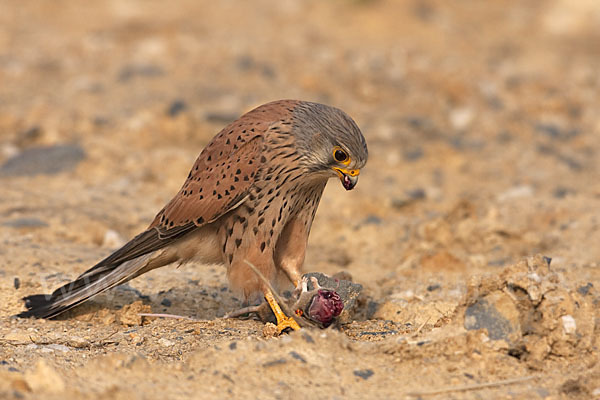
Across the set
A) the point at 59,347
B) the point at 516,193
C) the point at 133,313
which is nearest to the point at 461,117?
the point at 516,193

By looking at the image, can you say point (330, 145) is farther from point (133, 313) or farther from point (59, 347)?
point (59, 347)

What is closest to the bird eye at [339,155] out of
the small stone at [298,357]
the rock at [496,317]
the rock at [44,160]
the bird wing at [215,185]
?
the bird wing at [215,185]

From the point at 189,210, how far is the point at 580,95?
736cm

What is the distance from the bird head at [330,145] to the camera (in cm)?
396

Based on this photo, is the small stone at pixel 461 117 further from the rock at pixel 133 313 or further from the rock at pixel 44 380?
the rock at pixel 44 380

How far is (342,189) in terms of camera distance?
7039mm

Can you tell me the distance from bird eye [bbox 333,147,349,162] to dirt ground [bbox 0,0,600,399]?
852 millimetres

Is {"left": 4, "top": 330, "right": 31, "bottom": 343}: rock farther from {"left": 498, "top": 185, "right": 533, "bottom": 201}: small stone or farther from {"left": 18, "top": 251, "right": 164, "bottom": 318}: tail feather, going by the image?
{"left": 498, "top": 185, "right": 533, "bottom": 201}: small stone

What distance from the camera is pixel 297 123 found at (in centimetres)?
407

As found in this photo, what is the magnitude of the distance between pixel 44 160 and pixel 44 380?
4857 millimetres

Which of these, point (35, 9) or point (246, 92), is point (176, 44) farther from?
point (35, 9)

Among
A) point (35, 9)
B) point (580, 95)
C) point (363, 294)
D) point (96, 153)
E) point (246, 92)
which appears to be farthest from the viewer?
point (35, 9)

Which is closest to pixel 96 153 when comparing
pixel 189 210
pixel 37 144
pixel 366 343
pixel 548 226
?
pixel 37 144

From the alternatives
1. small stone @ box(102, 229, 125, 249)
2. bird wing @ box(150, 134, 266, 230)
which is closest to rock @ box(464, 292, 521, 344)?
bird wing @ box(150, 134, 266, 230)
